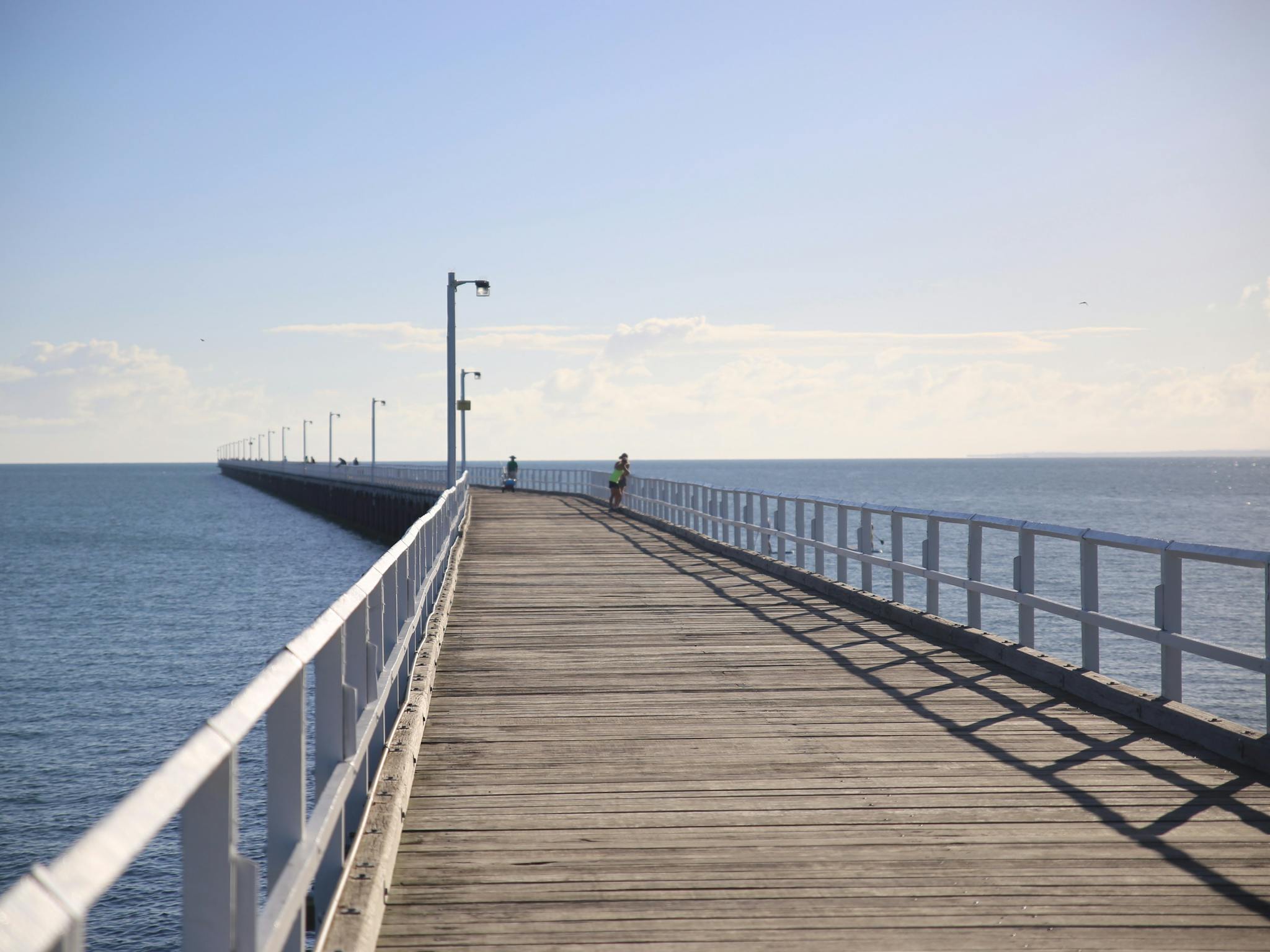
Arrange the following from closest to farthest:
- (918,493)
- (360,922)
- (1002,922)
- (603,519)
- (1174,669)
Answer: (360,922) → (1002,922) → (1174,669) → (603,519) → (918,493)

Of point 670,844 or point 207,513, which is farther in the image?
point 207,513

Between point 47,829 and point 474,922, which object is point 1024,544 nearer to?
point 474,922

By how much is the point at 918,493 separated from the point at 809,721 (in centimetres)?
13323

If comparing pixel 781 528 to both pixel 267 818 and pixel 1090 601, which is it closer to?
pixel 1090 601

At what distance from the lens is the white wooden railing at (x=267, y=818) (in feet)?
5.17

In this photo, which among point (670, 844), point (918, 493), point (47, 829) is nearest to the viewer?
point (670, 844)

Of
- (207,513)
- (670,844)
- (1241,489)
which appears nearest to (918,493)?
(1241,489)

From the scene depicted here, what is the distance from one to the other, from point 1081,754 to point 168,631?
1209 inches

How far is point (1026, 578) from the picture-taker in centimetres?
912

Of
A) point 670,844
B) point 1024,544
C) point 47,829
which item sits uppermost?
point 1024,544

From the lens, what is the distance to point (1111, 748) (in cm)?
662

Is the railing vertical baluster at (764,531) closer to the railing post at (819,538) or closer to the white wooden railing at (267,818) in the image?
the railing post at (819,538)

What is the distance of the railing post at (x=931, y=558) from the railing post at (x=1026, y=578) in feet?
4.78

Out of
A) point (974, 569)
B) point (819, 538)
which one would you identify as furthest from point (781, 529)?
point (974, 569)
